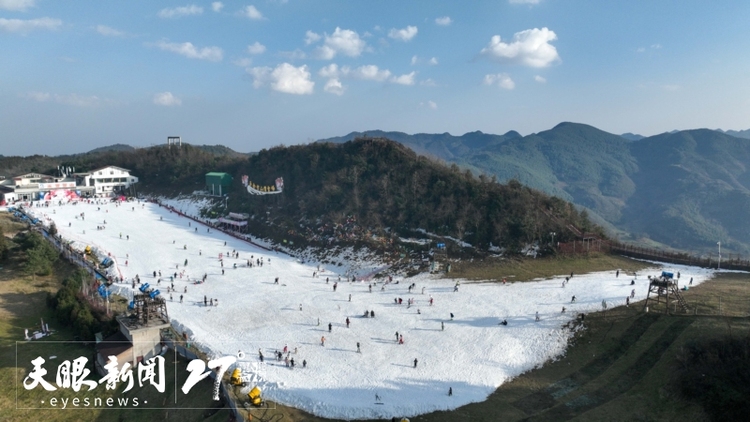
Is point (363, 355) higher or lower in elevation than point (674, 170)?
lower

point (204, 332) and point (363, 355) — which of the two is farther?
point (204, 332)

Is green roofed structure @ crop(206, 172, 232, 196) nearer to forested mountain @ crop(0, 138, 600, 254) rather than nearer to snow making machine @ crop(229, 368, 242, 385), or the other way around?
forested mountain @ crop(0, 138, 600, 254)

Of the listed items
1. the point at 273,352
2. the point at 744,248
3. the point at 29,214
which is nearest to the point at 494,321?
the point at 273,352

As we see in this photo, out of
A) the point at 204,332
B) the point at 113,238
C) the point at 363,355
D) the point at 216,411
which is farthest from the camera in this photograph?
the point at 113,238

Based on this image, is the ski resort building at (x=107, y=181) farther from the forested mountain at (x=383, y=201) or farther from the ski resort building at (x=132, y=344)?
the ski resort building at (x=132, y=344)

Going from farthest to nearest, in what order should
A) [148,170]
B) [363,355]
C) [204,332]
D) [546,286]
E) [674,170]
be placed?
[674,170] → [148,170] → [546,286] → [204,332] → [363,355]

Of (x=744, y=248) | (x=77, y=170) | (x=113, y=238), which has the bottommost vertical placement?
(x=744, y=248)

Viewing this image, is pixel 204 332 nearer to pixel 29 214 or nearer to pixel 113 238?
pixel 113 238
